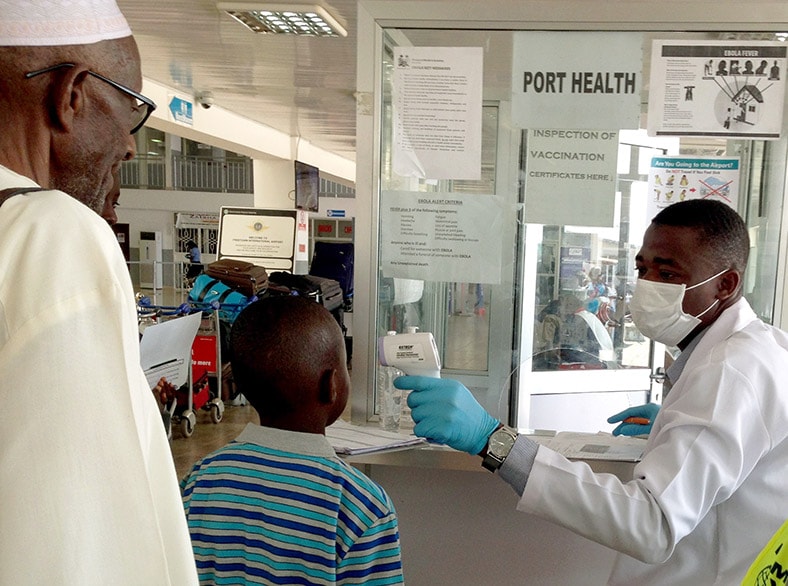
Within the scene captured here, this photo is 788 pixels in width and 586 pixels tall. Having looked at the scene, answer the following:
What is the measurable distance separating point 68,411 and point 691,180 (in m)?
2.27

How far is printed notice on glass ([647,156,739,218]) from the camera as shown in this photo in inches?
96.7

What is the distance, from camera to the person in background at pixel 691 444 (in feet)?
5.06

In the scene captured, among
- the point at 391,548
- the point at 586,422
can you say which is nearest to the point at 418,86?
the point at 586,422

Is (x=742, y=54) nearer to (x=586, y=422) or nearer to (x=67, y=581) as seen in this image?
(x=586, y=422)

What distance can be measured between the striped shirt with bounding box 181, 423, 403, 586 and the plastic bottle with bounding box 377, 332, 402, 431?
37.9 inches

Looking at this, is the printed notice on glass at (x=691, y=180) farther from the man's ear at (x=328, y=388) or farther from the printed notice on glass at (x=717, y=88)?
the man's ear at (x=328, y=388)

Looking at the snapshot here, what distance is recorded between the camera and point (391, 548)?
1.52 m

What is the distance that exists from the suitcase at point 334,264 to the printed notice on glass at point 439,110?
8.51 meters

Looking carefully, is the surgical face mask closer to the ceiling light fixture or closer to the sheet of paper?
the sheet of paper

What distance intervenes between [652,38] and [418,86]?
0.75 metres

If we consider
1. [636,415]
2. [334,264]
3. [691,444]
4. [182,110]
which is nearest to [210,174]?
[334,264]

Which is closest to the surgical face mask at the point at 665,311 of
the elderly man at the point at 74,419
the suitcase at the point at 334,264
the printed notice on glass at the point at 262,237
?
the elderly man at the point at 74,419

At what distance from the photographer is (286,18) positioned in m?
5.45

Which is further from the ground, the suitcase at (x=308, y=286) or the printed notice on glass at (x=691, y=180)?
the printed notice on glass at (x=691, y=180)
